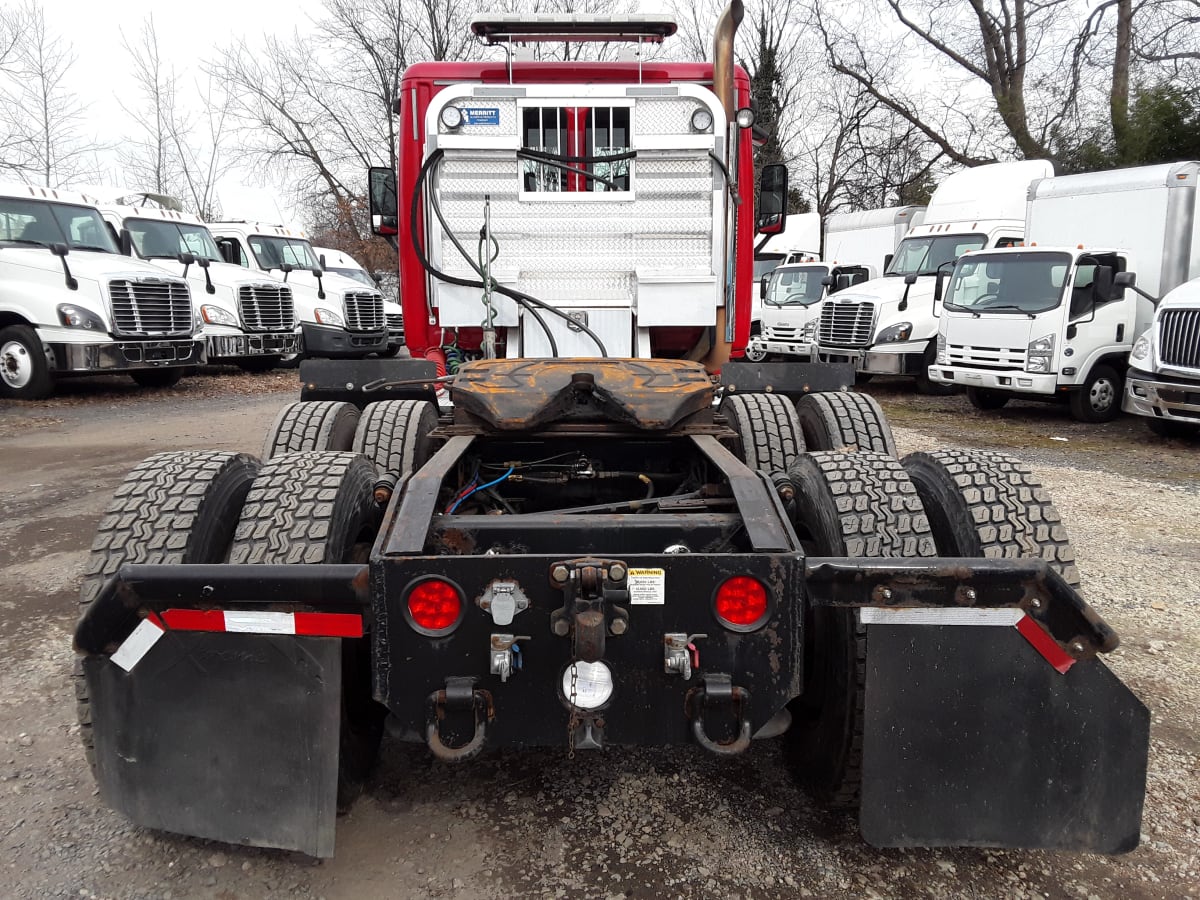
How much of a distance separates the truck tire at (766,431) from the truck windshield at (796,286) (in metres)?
13.1

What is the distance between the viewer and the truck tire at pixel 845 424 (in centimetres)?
388

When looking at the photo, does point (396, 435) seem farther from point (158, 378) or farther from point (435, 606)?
point (158, 378)

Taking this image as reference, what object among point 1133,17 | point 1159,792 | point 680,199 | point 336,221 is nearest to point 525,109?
Answer: point 680,199

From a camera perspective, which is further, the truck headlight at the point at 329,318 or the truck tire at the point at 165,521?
the truck headlight at the point at 329,318

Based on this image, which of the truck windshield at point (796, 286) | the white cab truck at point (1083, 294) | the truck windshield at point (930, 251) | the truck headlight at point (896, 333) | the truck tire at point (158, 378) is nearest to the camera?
the white cab truck at point (1083, 294)

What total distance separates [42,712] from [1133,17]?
95.2ft

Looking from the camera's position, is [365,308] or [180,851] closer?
[180,851]

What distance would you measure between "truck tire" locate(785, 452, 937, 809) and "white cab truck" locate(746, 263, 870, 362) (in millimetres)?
13582

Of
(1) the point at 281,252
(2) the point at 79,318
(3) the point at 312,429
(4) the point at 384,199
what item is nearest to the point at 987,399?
(4) the point at 384,199

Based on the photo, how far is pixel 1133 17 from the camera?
2341 centimetres

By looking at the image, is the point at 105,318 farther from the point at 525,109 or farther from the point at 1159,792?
the point at 1159,792

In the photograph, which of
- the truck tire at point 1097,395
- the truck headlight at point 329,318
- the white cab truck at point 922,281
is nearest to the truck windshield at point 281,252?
the truck headlight at point 329,318

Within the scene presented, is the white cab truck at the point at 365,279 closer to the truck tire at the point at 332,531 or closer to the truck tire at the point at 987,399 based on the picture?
the truck tire at the point at 987,399

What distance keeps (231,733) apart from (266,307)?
14.7 meters
